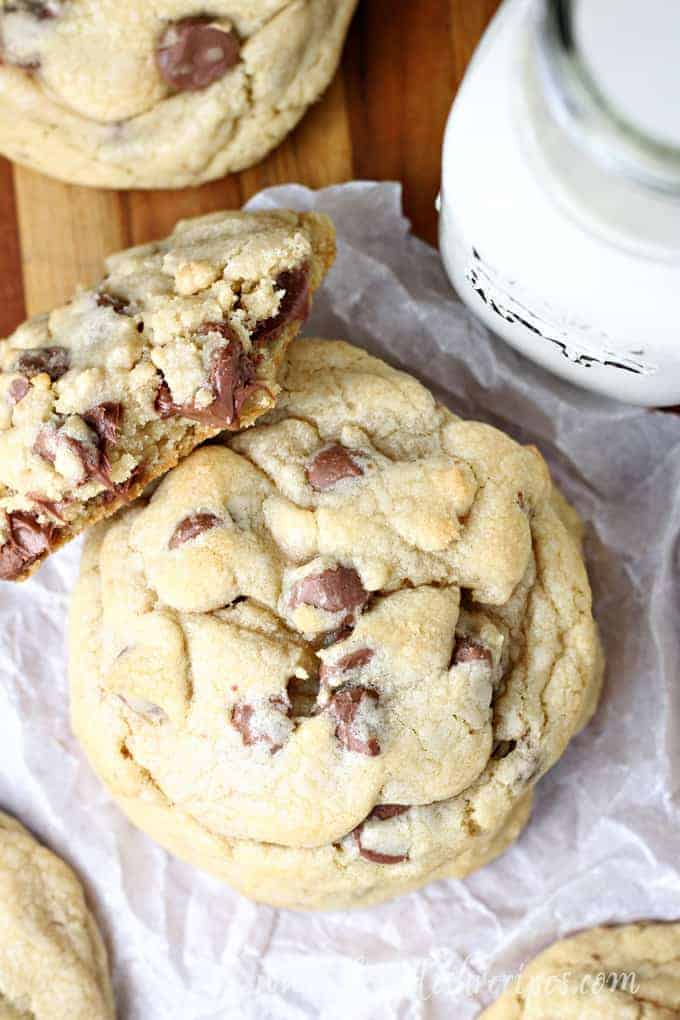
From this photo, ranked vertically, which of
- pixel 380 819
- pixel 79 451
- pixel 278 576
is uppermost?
pixel 79 451

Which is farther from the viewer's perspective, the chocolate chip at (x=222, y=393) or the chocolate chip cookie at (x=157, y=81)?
the chocolate chip cookie at (x=157, y=81)

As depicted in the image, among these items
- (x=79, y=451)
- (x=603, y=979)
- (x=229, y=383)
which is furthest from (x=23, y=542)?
(x=603, y=979)

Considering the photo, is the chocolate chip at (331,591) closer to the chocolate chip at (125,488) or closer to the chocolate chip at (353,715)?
the chocolate chip at (353,715)

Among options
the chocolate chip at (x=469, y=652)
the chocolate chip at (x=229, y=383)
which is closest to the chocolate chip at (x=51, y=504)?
the chocolate chip at (x=229, y=383)

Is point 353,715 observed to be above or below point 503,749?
above

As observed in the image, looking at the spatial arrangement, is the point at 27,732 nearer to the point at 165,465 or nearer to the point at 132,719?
the point at 132,719

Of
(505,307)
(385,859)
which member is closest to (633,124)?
(505,307)

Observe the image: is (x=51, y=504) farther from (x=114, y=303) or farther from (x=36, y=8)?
(x=36, y=8)

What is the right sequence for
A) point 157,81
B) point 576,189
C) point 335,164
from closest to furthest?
point 576,189 < point 157,81 < point 335,164
